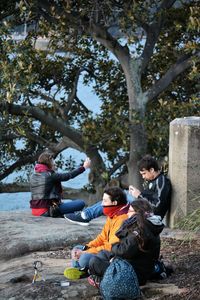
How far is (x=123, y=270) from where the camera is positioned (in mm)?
6340

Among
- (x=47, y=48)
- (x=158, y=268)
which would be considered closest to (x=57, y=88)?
(x=47, y=48)

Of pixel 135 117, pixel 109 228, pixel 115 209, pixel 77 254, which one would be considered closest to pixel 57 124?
pixel 135 117

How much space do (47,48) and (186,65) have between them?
2.83 m

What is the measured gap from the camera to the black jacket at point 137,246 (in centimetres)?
641

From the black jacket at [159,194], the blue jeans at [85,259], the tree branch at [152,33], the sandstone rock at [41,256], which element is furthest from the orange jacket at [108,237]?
the tree branch at [152,33]

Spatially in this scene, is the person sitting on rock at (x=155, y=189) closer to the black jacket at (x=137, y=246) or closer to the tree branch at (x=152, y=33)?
the black jacket at (x=137, y=246)

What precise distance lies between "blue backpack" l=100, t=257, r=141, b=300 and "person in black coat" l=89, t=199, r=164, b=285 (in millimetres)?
133

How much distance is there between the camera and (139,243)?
6.43m

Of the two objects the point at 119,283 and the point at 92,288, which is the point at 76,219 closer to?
the point at 92,288

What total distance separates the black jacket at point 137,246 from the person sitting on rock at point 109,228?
408 millimetres

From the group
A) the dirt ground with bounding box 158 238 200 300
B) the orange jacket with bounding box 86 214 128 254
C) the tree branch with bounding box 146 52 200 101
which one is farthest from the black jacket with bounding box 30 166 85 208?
the tree branch with bounding box 146 52 200 101

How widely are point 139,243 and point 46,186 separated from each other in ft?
11.7

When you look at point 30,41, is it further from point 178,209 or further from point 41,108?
point 178,209

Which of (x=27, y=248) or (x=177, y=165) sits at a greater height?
(x=177, y=165)
